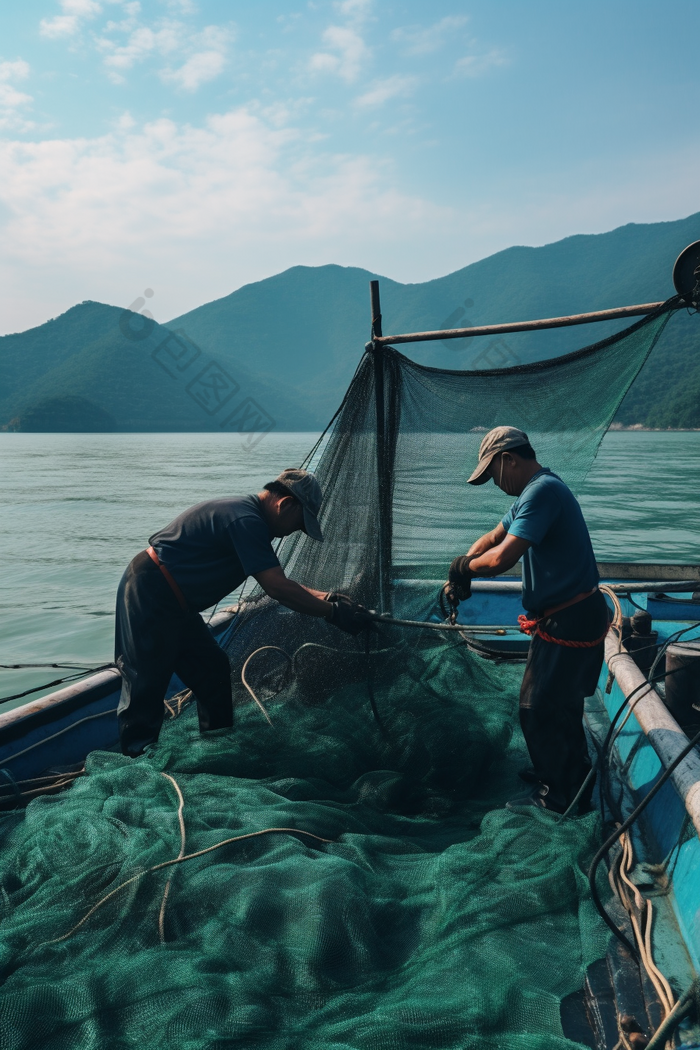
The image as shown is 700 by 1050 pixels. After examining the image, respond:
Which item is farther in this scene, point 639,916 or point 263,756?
A: point 263,756

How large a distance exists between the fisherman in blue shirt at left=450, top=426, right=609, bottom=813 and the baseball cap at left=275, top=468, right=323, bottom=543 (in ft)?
2.68

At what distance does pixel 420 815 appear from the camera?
3.36 metres

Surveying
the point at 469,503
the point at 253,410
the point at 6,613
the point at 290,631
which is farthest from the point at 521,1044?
the point at 253,410

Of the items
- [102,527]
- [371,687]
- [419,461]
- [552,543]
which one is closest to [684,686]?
[552,543]

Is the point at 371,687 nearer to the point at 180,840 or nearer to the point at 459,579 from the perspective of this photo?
the point at 459,579

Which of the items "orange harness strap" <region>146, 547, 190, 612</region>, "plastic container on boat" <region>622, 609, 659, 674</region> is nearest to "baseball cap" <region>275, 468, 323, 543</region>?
"orange harness strap" <region>146, 547, 190, 612</region>

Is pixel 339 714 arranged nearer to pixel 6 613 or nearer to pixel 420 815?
pixel 420 815

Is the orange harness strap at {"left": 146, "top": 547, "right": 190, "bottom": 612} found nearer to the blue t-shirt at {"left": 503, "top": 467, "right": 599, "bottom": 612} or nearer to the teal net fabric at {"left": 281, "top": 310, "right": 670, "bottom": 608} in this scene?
the teal net fabric at {"left": 281, "top": 310, "right": 670, "bottom": 608}

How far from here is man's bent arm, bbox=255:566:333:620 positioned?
10.9 feet

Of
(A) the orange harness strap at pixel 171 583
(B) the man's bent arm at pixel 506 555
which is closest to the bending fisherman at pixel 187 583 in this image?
(A) the orange harness strap at pixel 171 583

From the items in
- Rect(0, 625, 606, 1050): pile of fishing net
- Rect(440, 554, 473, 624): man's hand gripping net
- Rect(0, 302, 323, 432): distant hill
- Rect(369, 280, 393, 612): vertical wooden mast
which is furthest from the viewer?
Rect(0, 302, 323, 432): distant hill

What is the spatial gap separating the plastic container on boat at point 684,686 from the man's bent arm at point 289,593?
1.85 m

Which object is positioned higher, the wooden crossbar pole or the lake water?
the wooden crossbar pole

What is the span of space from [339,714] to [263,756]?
0.47 metres
